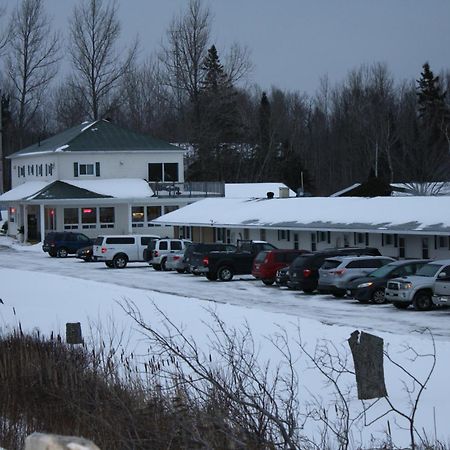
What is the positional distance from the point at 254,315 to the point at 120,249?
89.0 ft

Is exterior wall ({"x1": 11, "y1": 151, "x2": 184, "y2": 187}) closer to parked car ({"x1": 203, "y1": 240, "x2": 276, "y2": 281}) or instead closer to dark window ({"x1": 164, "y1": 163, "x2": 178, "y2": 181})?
dark window ({"x1": 164, "y1": 163, "x2": 178, "y2": 181})

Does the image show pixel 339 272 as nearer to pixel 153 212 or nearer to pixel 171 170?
pixel 153 212

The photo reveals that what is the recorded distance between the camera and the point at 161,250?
5103 cm

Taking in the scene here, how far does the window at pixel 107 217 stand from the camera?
242 ft

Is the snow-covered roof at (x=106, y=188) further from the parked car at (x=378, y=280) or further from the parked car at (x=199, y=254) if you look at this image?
the parked car at (x=378, y=280)

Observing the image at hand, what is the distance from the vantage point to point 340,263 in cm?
3634

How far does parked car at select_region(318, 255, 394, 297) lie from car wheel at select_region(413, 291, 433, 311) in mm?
4337

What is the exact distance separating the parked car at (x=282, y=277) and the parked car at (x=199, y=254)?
462cm

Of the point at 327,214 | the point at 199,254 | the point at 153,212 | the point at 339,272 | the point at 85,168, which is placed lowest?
the point at 339,272

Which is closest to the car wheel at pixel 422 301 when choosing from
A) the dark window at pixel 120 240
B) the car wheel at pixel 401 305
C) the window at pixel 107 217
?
the car wheel at pixel 401 305

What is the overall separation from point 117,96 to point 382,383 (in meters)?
107

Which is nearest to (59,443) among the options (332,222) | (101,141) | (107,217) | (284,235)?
(332,222)

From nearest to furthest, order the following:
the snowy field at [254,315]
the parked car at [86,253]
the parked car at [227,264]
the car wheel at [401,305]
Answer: the snowy field at [254,315] < the car wheel at [401,305] < the parked car at [227,264] < the parked car at [86,253]

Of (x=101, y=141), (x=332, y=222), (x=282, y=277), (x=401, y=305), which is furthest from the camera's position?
(x=101, y=141)
